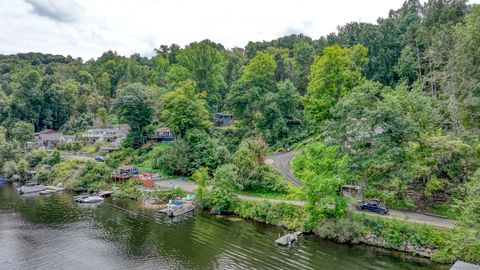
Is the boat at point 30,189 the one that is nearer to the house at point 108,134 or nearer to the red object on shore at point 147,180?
the red object on shore at point 147,180

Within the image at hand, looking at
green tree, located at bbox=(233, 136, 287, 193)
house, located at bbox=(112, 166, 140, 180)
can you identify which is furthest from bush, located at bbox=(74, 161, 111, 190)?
green tree, located at bbox=(233, 136, 287, 193)

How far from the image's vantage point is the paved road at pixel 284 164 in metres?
44.5

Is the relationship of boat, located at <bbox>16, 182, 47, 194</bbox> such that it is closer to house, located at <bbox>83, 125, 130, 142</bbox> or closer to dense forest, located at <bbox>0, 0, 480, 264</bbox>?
dense forest, located at <bbox>0, 0, 480, 264</bbox>

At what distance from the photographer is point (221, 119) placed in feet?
260

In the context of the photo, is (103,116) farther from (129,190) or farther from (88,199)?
(88,199)

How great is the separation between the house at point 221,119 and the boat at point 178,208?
3775cm

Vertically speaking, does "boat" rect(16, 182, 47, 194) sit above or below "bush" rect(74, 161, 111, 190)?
below

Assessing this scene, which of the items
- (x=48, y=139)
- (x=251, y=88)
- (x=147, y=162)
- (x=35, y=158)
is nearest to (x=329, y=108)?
(x=251, y=88)

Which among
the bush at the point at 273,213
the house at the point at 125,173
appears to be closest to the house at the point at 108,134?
the house at the point at 125,173

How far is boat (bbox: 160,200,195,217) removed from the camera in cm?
4034

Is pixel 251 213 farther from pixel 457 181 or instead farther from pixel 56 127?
pixel 56 127

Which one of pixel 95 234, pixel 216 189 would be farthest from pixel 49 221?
pixel 216 189

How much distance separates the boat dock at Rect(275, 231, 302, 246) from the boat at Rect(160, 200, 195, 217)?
14.1 metres

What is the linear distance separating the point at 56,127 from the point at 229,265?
90401mm
